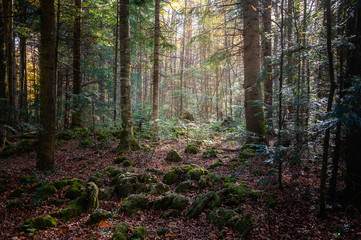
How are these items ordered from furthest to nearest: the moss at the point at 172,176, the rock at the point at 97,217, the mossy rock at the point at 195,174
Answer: the moss at the point at 172,176 → the mossy rock at the point at 195,174 → the rock at the point at 97,217

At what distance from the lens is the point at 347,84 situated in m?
3.42

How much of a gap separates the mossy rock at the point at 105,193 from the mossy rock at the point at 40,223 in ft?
4.74

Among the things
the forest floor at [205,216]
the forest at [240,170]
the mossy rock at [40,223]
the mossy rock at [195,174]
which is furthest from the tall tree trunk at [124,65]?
the mossy rock at [40,223]

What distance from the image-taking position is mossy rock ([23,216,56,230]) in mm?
3721

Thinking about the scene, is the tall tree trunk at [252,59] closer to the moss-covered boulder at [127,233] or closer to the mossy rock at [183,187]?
the mossy rock at [183,187]

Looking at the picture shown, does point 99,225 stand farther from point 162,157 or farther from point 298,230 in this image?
point 162,157

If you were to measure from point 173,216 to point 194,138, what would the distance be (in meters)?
7.00

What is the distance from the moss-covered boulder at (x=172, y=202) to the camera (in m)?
4.79

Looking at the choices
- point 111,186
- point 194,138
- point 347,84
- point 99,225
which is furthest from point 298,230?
point 194,138

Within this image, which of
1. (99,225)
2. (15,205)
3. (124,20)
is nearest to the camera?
(99,225)

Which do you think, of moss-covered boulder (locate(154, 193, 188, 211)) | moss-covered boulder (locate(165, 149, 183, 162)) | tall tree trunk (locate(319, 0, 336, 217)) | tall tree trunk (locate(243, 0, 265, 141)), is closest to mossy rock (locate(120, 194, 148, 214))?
moss-covered boulder (locate(154, 193, 188, 211))

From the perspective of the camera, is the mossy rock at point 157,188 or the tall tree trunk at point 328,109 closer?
the tall tree trunk at point 328,109

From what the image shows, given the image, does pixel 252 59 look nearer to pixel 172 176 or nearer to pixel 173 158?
pixel 173 158

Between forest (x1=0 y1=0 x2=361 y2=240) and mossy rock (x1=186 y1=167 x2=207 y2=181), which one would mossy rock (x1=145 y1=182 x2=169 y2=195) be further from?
mossy rock (x1=186 y1=167 x2=207 y2=181)
